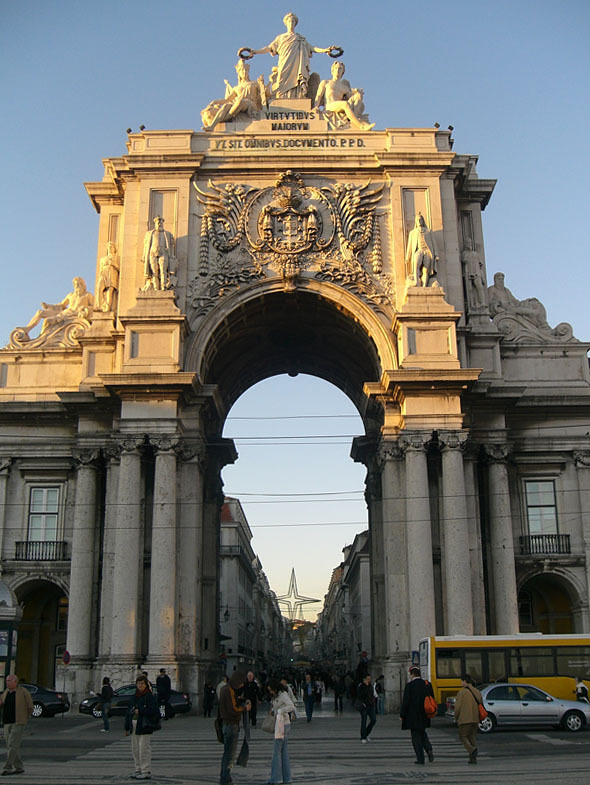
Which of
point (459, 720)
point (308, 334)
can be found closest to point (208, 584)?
point (308, 334)

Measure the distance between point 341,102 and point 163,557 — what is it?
21737 millimetres

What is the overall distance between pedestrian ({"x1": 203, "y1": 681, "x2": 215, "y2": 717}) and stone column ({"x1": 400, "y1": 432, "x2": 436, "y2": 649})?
783 cm

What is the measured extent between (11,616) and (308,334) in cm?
2102

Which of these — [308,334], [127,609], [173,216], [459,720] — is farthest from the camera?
[308,334]

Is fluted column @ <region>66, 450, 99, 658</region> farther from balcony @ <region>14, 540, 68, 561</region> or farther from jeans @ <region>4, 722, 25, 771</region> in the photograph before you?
jeans @ <region>4, 722, 25, 771</region>

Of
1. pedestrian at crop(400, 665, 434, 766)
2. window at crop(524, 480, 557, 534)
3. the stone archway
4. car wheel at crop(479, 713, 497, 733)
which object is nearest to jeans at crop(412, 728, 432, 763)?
pedestrian at crop(400, 665, 434, 766)

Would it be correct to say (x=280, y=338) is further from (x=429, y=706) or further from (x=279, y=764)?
(x=279, y=764)

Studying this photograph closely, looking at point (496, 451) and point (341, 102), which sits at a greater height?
point (341, 102)

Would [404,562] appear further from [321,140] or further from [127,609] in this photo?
[321,140]

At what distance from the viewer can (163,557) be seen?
34312 mm

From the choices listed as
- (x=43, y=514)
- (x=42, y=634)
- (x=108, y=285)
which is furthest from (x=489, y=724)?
(x=108, y=285)

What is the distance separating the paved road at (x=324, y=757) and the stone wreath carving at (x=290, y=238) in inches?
711

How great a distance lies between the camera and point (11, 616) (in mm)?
26688

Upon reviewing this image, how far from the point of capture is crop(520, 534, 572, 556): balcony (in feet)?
126
